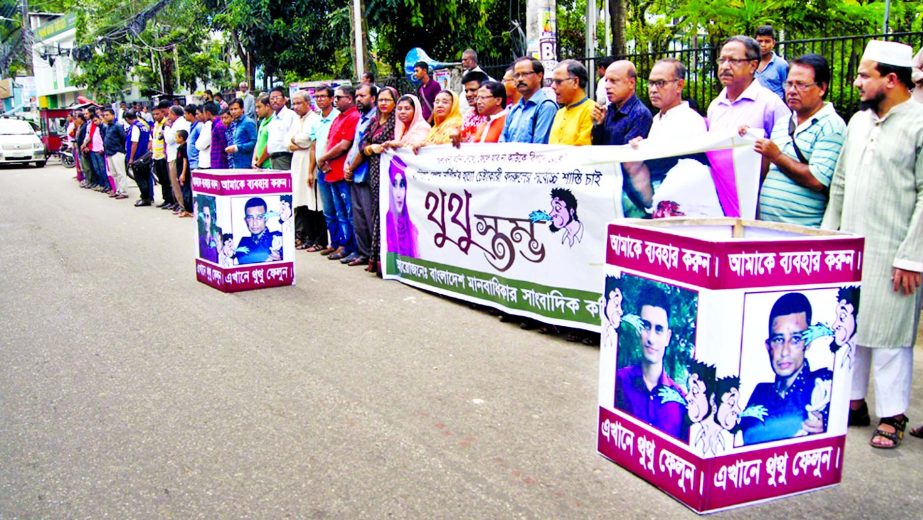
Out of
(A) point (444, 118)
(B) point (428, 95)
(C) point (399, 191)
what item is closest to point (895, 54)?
(A) point (444, 118)

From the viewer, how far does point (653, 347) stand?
3.66 meters

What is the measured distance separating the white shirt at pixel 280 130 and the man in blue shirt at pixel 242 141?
1.10 m

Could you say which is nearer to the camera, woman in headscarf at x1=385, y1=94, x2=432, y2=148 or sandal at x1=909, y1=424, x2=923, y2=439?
sandal at x1=909, y1=424, x2=923, y2=439

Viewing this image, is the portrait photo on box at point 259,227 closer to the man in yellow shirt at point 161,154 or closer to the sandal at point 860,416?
the sandal at point 860,416

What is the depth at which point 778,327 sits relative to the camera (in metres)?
3.46

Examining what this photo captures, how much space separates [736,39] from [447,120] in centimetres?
334

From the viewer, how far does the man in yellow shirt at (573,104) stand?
6.70 m

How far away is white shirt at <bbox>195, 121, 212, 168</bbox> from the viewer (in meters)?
13.5

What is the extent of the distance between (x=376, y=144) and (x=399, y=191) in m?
0.74

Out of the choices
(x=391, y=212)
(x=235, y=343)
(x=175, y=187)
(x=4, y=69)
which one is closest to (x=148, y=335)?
(x=235, y=343)

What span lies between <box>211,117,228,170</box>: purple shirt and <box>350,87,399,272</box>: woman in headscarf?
4.61 m

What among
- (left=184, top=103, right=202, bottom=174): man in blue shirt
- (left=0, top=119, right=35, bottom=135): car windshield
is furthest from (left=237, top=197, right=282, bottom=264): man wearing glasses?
(left=0, top=119, right=35, bottom=135): car windshield

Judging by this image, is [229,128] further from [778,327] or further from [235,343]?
[778,327]

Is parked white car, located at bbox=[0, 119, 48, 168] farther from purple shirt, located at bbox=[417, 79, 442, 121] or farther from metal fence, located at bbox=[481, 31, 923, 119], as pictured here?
metal fence, located at bbox=[481, 31, 923, 119]
